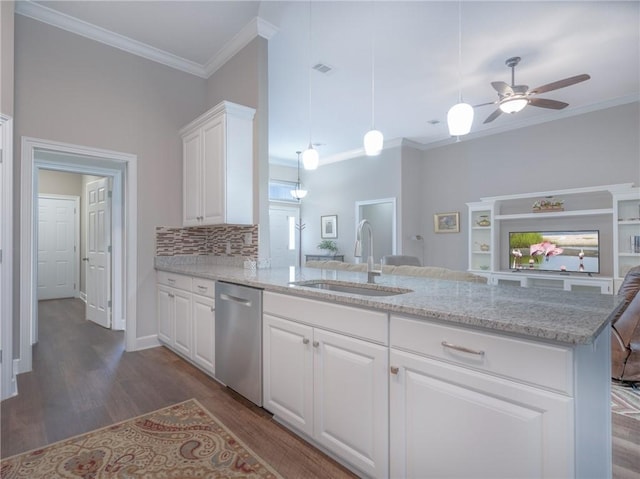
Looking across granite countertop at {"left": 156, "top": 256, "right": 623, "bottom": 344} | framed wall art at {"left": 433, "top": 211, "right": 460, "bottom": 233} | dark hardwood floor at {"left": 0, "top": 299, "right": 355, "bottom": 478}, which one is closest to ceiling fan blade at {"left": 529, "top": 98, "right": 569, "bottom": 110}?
granite countertop at {"left": 156, "top": 256, "right": 623, "bottom": 344}

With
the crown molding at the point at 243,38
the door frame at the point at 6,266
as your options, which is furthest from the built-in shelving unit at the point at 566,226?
the door frame at the point at 6,266

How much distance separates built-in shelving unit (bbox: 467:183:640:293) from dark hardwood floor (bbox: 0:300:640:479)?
3290 mm

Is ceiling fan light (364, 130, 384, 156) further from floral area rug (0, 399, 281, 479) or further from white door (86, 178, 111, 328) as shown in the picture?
white door (86, 178, 111, 328)

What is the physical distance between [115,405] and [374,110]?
4.90 meters

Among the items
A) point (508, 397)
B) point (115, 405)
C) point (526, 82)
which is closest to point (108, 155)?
point (115, 405)

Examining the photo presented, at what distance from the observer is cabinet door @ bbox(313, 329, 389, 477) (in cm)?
152

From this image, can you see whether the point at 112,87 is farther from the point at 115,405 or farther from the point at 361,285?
the point at 361,285

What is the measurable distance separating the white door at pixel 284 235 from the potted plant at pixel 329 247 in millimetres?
900

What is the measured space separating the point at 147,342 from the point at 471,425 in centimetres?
346

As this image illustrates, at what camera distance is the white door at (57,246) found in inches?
262

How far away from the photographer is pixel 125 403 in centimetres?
244

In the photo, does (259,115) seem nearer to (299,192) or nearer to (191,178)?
(191,178)

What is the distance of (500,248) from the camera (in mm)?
5969

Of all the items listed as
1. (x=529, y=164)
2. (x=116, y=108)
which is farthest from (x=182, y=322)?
(x=529, y=164)
